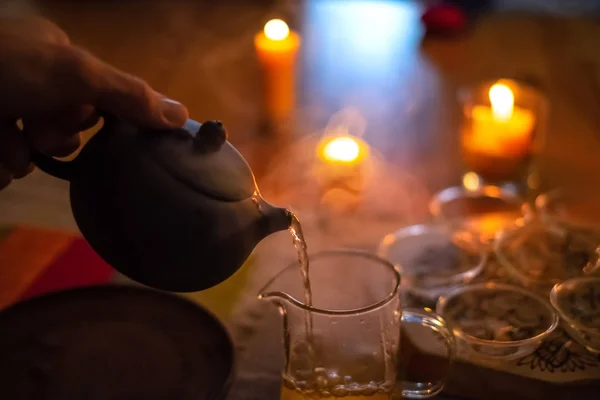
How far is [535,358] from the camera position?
2.18 ft

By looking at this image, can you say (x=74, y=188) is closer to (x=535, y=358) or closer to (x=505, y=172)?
(x=535, y=358)

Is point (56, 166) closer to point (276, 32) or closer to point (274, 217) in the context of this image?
point (274, 217)

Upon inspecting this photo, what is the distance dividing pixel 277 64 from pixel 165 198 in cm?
73

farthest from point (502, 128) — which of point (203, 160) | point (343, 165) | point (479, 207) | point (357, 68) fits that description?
point (203, 160)

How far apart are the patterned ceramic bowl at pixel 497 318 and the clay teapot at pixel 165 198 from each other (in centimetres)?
26

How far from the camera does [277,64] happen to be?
3.92 ft

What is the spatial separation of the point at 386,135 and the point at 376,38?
0.54 metres

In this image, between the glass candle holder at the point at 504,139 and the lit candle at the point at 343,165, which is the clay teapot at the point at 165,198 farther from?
the glass candle holder at the point at 504,139

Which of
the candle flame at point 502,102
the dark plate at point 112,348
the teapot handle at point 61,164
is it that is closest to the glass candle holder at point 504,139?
the candle flame at point 502,102

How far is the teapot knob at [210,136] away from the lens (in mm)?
519

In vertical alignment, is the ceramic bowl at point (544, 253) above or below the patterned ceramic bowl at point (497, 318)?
above

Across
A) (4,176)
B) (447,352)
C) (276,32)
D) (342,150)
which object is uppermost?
(276,32)

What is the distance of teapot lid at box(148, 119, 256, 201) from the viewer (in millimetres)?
512

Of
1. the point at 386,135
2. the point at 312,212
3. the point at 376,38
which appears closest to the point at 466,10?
the point at 376,38
